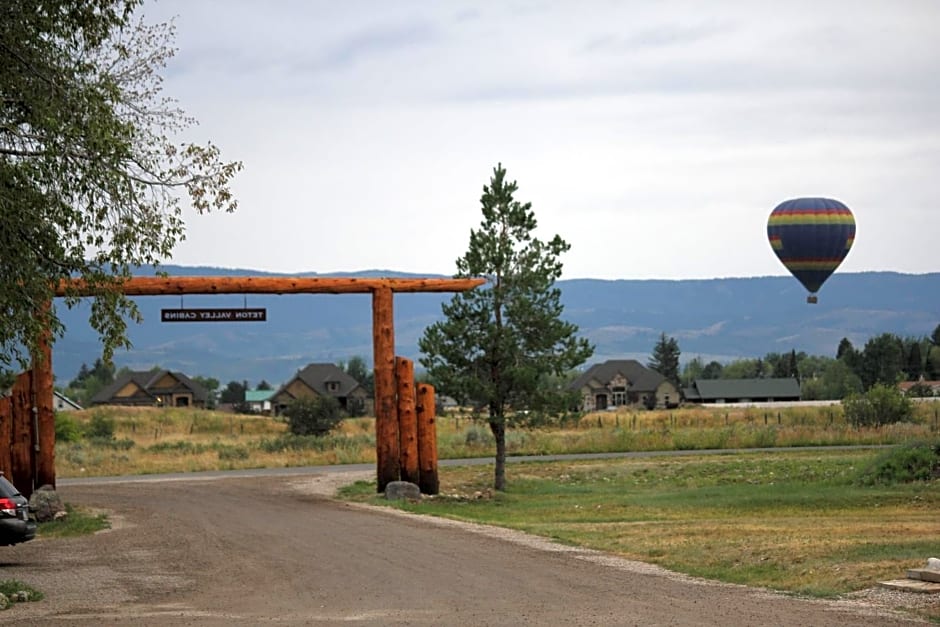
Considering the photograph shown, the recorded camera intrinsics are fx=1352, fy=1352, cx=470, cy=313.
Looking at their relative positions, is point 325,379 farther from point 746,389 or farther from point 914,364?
point 914,364

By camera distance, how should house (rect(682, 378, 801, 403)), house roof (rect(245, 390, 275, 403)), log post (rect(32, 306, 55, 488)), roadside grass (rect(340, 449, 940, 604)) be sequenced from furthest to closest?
house roof (rect(245, 390, 275, 403)) → house (rect(682, 378, 801, 403)) → log post (rect(32, 306, 55, 488)) → roadside grass (rect(340, 449, 940, 604))

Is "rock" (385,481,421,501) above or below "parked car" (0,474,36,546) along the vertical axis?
below

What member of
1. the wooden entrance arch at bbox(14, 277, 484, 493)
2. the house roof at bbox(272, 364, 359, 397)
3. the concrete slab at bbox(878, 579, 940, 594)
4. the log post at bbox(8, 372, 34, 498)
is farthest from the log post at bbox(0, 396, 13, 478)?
the house roof at bbox(272, 364, 359, 397)

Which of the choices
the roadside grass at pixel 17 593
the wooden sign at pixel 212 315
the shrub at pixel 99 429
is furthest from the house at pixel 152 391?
the roadside grass at pixel 17 593

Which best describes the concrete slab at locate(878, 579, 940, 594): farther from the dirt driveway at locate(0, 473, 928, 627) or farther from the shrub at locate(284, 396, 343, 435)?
the shrub at locate(284, 396, 343, 435)

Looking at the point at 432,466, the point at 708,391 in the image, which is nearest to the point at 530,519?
the point at 432,466

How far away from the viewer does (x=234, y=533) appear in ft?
76.9

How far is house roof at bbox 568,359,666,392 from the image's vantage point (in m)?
133

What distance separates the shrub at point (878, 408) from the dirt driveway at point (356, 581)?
1468 inches

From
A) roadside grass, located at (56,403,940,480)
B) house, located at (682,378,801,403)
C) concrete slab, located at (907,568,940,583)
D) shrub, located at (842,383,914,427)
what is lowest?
concrete slab, located at (907,568,940,583)

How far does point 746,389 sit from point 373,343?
111977 mm

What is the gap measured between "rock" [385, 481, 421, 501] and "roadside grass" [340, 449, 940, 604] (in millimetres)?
311

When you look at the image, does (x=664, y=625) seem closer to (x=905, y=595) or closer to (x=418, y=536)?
(x=905, y=595)

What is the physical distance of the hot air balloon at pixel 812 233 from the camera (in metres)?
67.2
